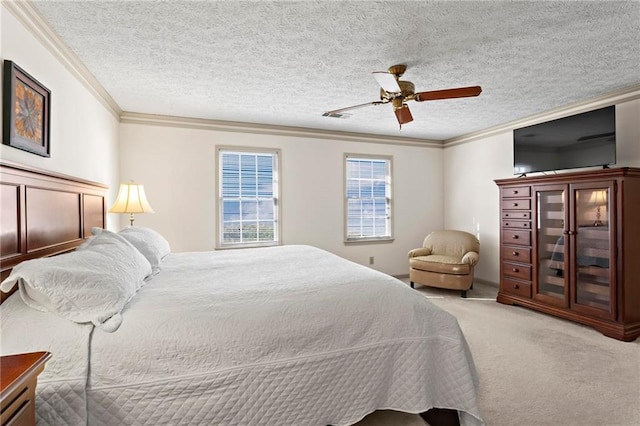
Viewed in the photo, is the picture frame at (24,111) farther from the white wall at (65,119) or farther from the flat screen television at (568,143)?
the flat screen television at (568,143)

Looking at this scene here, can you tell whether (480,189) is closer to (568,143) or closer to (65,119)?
(568,143)

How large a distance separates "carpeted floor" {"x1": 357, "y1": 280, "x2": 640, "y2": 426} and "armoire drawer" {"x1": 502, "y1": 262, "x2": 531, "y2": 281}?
1.56ft

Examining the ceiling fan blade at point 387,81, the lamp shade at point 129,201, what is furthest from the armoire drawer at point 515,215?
the lamp shade at point 129,201

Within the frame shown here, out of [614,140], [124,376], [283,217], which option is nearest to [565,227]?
[614,140]

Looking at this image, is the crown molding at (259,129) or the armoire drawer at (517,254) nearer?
the armoire drawer at (517,254)

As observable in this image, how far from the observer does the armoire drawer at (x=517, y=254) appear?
385cm

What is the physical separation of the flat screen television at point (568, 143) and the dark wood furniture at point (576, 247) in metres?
0.36

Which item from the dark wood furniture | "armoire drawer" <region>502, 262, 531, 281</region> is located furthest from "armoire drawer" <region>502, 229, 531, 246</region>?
"armoire drawer" <region>502, 262, 531, 281</region>

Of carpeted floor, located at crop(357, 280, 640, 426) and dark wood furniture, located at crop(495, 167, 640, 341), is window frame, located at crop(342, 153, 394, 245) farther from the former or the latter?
carpeted floor, located at crop(357, 280, 640, 426)

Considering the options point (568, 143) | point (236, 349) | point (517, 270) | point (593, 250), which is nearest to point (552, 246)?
point (593, 250)

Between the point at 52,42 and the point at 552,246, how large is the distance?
498 cm

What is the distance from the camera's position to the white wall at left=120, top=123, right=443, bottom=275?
13.6 feet

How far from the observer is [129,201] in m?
3.35

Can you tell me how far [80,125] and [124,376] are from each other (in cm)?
240
